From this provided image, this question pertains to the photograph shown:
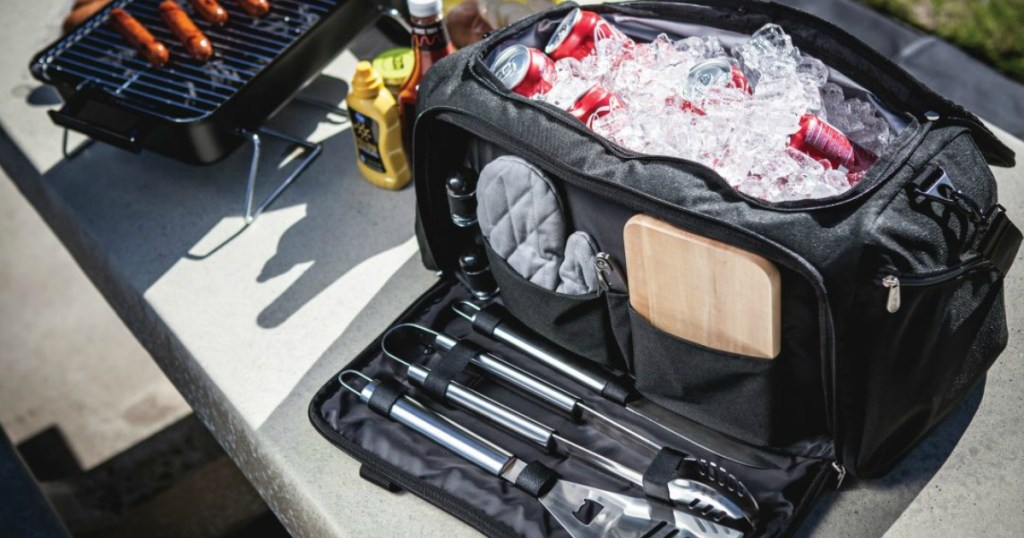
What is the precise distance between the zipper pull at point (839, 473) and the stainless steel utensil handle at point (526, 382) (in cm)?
33

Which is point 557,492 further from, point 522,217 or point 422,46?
point 422,46

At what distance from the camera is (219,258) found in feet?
5.21

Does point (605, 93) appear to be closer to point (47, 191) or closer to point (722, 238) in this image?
point (722, 238)

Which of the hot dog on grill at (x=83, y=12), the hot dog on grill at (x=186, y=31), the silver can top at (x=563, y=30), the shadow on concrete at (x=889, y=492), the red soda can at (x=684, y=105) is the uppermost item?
the silver can top at (x=563, y=30)

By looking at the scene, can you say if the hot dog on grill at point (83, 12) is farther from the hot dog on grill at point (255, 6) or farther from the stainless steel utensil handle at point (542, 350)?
the stainless steel utensil handle at point (542, 350)

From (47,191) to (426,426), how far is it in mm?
996

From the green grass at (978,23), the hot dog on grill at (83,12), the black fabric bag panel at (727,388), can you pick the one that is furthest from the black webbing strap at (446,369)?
the green grass at (978,23)

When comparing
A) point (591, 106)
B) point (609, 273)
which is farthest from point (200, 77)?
point (609, 273)

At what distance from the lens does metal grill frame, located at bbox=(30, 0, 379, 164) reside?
5.00ft

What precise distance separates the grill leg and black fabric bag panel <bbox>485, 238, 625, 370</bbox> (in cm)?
52

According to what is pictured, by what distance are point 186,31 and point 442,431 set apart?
0.89 meters

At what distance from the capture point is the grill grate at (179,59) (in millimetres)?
1573

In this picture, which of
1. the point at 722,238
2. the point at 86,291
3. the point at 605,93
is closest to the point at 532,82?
the point at 605,93

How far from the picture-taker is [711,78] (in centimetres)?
119
